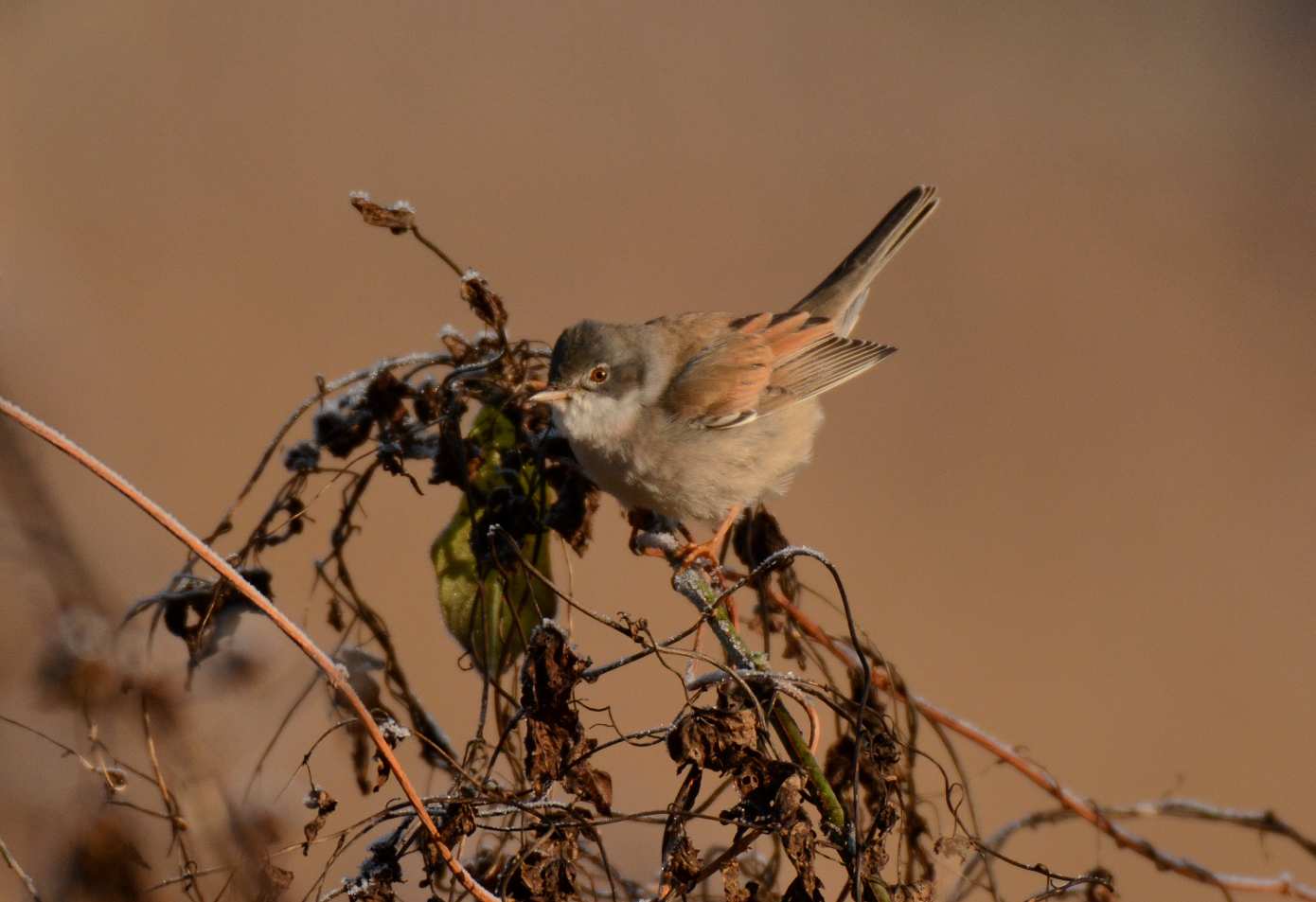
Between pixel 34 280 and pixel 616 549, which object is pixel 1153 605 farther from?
pixel 34 280

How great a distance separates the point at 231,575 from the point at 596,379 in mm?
1927

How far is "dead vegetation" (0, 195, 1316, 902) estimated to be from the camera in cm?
146

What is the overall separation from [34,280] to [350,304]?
600 cm

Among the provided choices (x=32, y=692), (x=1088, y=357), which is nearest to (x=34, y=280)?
(x=32, y=692)

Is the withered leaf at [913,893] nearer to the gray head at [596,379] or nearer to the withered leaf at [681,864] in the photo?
the withered leaf at [681,864]

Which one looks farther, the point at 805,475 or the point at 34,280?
the point at 805,475

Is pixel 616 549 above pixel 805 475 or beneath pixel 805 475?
beneath

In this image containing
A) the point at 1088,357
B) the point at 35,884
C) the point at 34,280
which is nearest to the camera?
the point at 35,884

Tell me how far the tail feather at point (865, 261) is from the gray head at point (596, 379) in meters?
1.29

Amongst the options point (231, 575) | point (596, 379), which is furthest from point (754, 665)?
point (596, 379)

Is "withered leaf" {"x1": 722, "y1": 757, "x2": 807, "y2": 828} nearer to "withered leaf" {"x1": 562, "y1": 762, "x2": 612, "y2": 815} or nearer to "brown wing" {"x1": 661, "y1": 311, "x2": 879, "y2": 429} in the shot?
"withered leaf" {"x1": 562, "y1": 762, "x2": 612, "y2": 815}

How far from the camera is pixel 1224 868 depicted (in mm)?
5738

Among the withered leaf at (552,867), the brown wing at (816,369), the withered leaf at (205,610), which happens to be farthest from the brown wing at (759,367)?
the withered leaf at (552,867)

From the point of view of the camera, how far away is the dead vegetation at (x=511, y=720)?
1457mm
